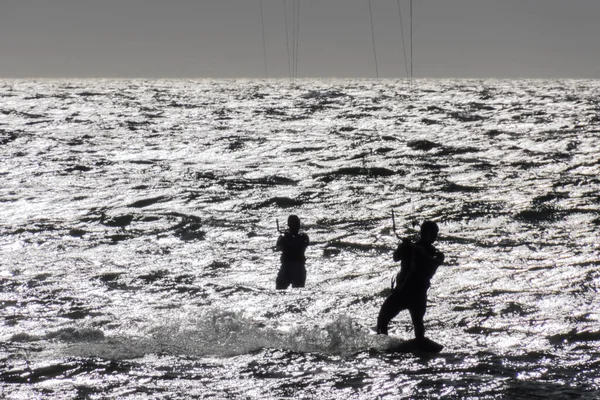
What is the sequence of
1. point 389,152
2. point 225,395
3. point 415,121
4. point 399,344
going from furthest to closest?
point 415,121
point 389,152
point 399,344
point 225,395

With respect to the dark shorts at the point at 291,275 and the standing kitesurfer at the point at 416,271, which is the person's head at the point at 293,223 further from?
the standing kitesurfer at the point at 416,271

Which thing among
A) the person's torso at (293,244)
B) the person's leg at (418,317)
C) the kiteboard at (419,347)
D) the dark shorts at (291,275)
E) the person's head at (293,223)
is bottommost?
the kiteboard at (419,347)

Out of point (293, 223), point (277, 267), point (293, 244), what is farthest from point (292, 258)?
point (277, 267)

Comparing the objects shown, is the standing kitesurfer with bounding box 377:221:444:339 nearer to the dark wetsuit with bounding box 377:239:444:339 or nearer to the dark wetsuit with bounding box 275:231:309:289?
the dark wetsuit with bounding box 377:239:444:339

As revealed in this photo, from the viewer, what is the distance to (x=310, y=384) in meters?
9.16

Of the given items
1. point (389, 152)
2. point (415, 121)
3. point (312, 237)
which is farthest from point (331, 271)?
point (415, 121)

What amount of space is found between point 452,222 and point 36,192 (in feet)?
45.3

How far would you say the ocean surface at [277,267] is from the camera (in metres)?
9.53

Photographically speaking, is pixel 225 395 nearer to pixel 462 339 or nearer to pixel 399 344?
pixel 399 344

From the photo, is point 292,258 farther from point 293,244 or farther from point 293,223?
point 293,223

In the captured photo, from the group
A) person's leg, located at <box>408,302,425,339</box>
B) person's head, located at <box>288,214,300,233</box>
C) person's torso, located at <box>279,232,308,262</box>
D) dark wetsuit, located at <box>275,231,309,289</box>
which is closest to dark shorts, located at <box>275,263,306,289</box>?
dark wetsuit, located at <box>275,231,309,289</box>

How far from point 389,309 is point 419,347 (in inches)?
25.3

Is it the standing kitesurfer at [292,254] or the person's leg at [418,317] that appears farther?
the standing kitesurfer at [292,254]

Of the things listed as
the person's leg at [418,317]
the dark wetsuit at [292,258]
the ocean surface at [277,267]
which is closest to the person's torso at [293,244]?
the dark wetsuit at [292,258]
